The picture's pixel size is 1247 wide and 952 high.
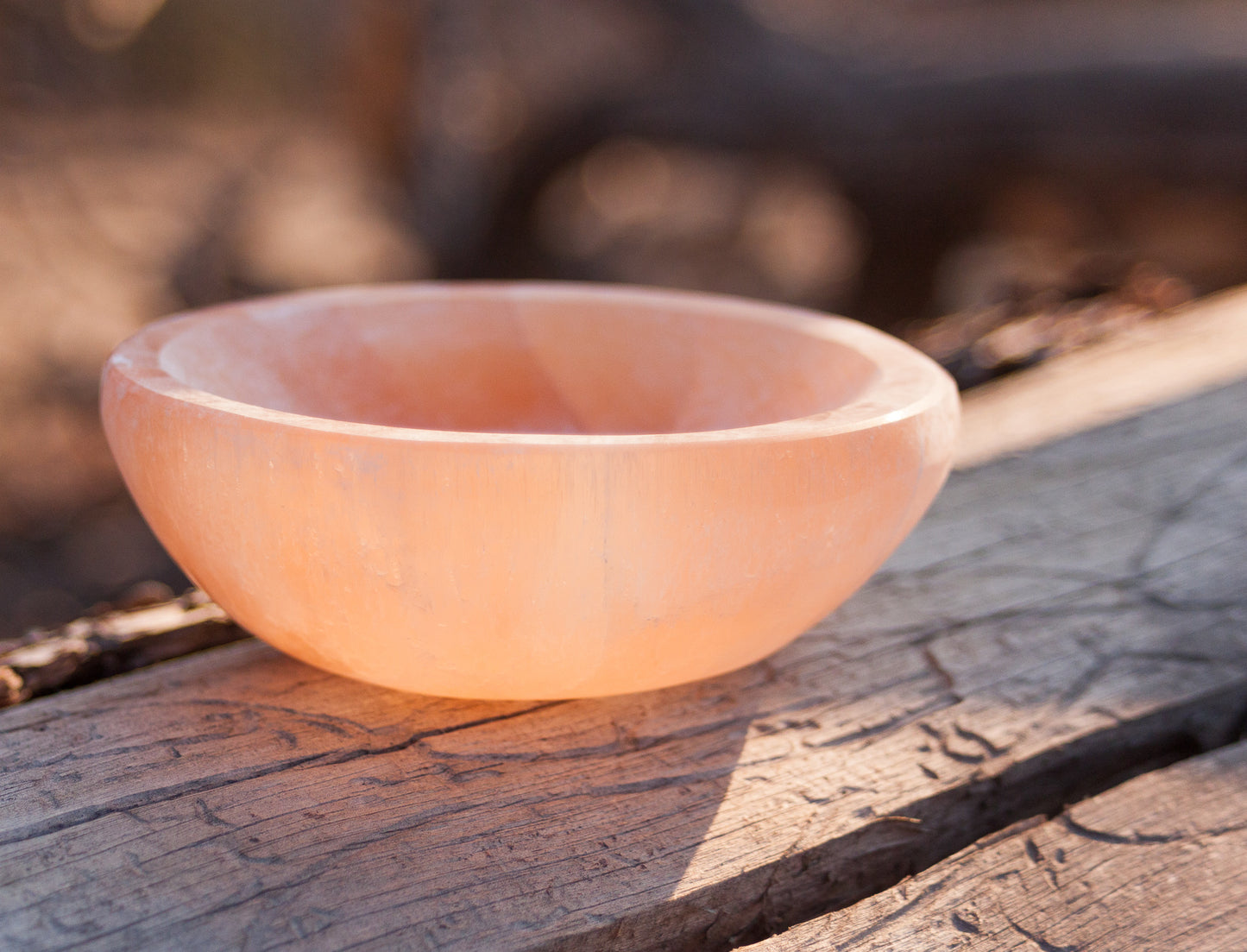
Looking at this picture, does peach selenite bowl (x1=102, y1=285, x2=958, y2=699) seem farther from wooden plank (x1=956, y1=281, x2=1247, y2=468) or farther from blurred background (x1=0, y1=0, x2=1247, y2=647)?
blurred background (x1=0, y1=0, x2=1247, y2=647)

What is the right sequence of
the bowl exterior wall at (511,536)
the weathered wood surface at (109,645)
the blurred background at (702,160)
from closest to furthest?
the bowl exterior wall at (511,536) → the weathered wood surface at (109,645) → the blurred background at (702,160)

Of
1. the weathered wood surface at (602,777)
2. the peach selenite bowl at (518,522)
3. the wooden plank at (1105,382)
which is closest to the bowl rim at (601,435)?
the peach selenite bowl at (518,522)

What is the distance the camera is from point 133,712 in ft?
1.46

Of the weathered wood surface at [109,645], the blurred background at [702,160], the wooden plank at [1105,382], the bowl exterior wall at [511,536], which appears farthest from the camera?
the blurred background at [702,160]

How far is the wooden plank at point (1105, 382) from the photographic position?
838 millimetres

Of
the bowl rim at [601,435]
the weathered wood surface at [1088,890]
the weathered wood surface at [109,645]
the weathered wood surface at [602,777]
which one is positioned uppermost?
the bowl rim at [601,435]

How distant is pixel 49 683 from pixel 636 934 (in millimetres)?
332

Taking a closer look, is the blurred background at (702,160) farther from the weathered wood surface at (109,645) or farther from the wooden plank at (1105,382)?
the weathered wood surface at (109,645)

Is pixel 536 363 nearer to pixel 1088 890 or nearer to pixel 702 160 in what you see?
pixel 1088 890

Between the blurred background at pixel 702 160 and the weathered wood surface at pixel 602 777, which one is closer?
the weathered wood surface at pixel 602 777

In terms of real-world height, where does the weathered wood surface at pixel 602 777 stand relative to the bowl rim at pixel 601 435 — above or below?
below

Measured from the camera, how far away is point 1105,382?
0.94m

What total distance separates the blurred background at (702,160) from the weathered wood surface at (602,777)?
0.75m

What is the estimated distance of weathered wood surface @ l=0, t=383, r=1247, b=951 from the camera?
342 mm
